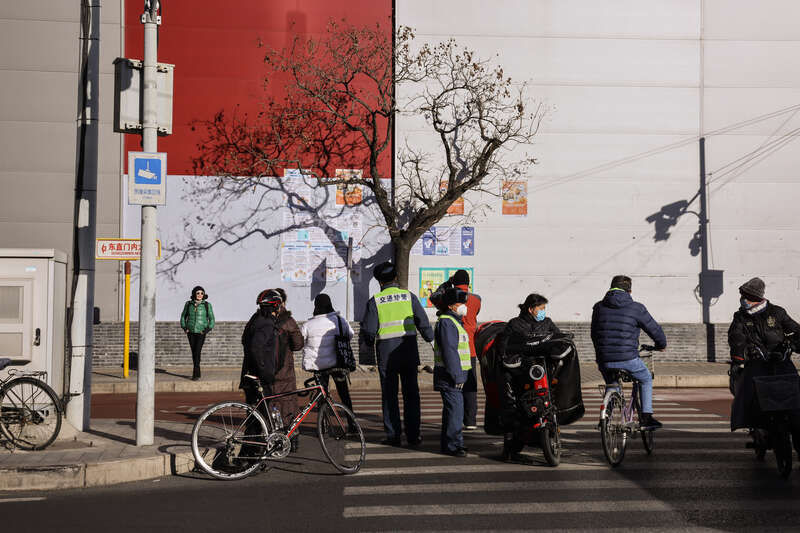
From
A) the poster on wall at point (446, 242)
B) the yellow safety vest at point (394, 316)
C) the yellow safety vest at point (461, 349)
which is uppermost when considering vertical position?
the poster on wall at point (446, 242)

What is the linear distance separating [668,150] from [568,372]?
591 inches

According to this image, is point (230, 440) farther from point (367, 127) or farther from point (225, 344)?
point (367, 127)

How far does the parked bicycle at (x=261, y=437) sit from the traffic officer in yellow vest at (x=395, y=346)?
1.36m

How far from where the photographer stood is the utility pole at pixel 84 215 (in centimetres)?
971

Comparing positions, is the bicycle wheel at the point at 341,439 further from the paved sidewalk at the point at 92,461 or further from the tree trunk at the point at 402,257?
the tree trunk at the point at 402,257

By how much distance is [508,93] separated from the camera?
848 inches

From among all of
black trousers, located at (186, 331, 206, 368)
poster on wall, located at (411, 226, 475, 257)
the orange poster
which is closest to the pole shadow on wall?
poster on wall, located at (411, 226, 475, 257)

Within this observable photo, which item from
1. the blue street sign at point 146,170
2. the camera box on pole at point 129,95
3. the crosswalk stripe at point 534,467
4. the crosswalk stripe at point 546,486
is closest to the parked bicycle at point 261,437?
the crosswalk stripe at point 534,467

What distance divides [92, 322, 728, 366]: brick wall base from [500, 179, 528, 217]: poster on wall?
2.97m

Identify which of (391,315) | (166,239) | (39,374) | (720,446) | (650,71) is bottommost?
(720,446)

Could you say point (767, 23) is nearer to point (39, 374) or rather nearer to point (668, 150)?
point (668, 150)

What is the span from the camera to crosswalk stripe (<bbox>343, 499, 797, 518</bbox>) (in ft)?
21.7

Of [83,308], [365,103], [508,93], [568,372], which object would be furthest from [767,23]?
[83,308]

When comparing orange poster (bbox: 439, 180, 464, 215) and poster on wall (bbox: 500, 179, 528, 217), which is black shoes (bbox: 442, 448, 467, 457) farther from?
poster on wall (bbox: 500, 179, 528, 217)
